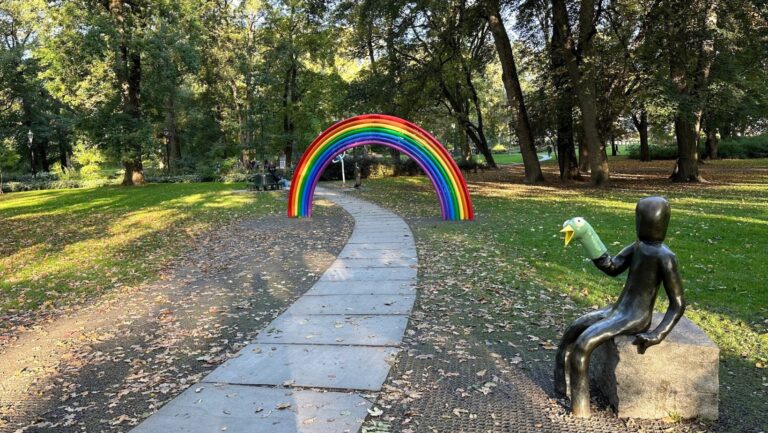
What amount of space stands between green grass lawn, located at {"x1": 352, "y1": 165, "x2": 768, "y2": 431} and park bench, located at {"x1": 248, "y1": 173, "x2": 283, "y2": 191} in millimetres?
11044

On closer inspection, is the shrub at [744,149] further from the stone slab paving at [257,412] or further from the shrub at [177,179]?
the stone slab paving at [257,412]

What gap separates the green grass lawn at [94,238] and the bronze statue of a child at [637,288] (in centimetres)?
737

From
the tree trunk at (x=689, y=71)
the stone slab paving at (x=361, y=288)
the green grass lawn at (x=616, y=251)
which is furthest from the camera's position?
the tree trunk at (x=689, y=71)

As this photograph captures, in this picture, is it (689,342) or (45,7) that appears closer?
(689,342)

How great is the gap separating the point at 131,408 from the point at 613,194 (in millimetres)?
17142

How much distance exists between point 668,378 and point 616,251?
5597mm

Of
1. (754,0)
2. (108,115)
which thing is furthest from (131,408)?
(108,115)

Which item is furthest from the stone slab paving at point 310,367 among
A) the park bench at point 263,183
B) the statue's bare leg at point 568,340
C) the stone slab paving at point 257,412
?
the park bench at point 263,183

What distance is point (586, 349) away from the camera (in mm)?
3500

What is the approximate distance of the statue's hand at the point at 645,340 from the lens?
3338 mm

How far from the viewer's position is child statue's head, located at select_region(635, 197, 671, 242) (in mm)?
3377

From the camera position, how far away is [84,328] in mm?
6254

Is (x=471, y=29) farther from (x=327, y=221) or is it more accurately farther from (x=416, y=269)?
(x=416, y=269)

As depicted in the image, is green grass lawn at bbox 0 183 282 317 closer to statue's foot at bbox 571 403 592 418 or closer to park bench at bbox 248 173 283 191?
park bench at bbox 248 173 283 191
